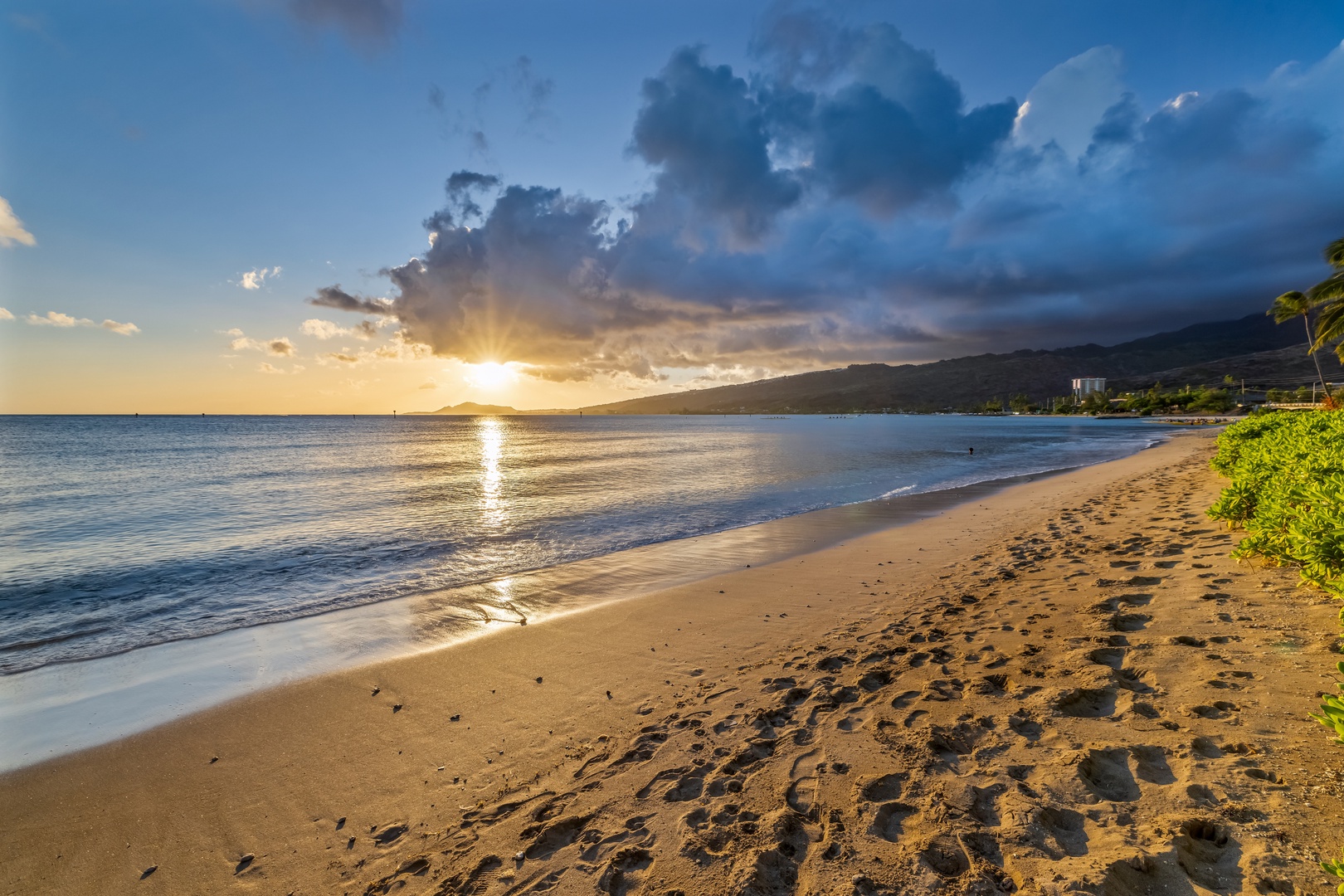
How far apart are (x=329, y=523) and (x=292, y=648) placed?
40.2ft

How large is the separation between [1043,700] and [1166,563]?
554 cm

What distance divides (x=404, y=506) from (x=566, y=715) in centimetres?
1998

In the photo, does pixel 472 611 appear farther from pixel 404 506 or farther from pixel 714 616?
pixel 404 506

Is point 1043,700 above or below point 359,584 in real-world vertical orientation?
above

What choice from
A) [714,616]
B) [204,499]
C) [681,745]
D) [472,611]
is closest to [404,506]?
[204,499]

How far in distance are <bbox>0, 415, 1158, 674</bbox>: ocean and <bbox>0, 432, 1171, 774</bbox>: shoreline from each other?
396 millimetres

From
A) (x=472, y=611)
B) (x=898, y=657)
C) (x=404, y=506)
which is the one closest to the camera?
(x=898, y=657)

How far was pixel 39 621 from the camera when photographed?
1015cm

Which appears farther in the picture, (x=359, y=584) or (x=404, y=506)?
(x=404, y=506)

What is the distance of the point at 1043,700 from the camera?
4.95 metres

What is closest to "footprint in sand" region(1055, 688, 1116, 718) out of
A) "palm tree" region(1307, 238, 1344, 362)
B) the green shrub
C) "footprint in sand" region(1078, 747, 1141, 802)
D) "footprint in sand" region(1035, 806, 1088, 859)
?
"footprint in sand" region(1078, 747, 1141, 802)

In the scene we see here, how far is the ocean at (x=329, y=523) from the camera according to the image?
10688mm

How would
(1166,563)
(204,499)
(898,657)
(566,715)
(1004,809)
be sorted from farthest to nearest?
(204,499) < (1166,563) < (898,657) < (566,715) < (1004,809)

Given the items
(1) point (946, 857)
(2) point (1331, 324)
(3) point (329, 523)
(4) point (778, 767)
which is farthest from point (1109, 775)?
(2) point (1331, 324)
